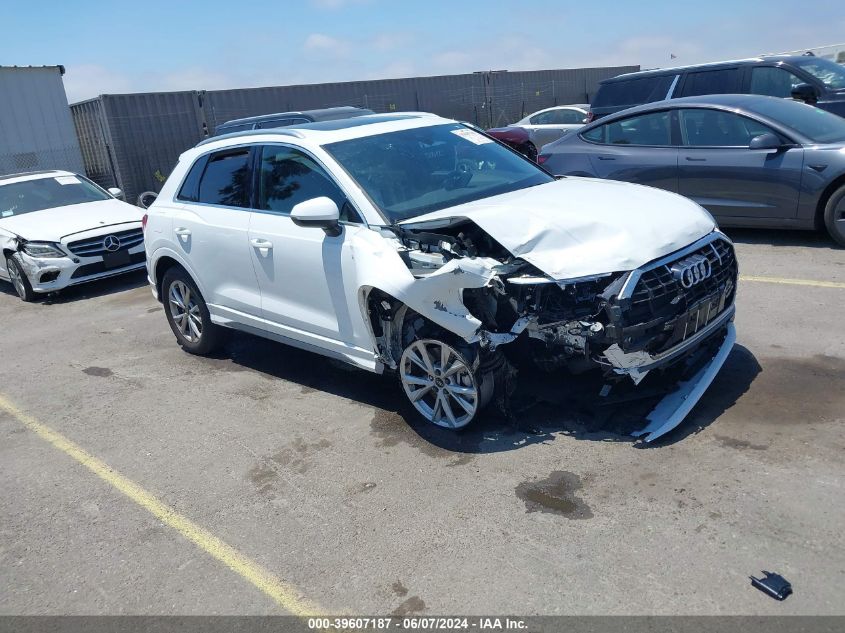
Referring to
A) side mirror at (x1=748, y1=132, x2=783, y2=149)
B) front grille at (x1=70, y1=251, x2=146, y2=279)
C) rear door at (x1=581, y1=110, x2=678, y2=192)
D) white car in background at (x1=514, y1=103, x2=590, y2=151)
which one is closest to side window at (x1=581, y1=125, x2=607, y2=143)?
rear door at (x1=581, y1=110, x2=678, y2=192)

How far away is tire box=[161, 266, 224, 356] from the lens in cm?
635

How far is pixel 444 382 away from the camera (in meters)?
4.48

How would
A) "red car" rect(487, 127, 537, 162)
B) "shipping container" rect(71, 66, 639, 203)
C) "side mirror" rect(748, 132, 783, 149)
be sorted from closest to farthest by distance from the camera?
"side mirror" rect(748, 132, 783, 149) < "red car" rect(487, 127, 537, 162) < "shipping container" rect(71, 66, 639, 203)

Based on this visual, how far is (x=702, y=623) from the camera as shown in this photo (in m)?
2.80

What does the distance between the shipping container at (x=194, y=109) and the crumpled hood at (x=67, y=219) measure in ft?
28.9

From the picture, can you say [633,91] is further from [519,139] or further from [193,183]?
[193,183]

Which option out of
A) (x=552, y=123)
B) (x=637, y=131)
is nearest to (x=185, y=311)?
(x=637, y=131)

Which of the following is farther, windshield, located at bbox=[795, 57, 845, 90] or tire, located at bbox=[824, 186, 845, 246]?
windshield, located at bbox=[795, 57, 845, 90]

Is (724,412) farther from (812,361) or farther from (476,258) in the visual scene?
(476,258)

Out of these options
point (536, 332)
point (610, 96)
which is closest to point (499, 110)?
point (610, 96)

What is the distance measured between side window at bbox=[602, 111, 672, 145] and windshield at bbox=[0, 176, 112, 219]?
753 cm

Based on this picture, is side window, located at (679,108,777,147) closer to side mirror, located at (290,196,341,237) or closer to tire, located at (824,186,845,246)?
tire, located at (824,186,845,246)

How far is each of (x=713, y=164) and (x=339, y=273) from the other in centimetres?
524

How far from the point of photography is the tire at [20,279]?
9.76 meters
